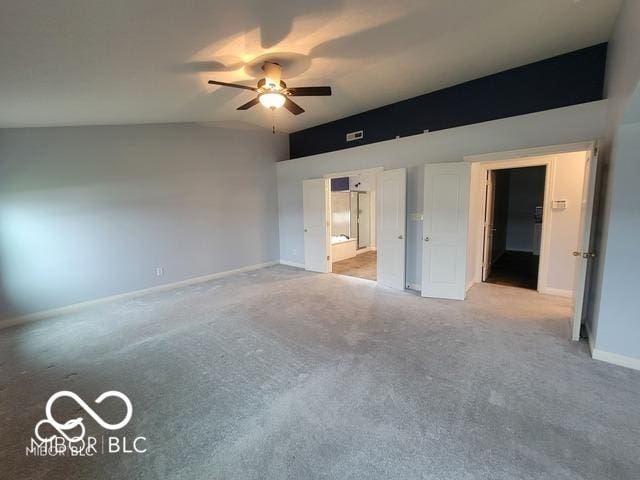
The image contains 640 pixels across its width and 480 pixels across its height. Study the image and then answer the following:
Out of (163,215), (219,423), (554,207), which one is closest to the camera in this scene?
(219,423)

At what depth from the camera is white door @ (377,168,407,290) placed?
463 cm

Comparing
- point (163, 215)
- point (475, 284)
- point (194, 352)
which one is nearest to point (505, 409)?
point (194, 352)

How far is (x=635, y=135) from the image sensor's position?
2.30 m

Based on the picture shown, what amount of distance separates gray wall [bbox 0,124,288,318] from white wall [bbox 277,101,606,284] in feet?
2.39

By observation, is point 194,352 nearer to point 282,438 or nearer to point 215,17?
point 282,438

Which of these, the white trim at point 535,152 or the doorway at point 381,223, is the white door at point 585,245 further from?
the doorway at point 381,223

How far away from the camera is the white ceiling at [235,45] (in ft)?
6.24

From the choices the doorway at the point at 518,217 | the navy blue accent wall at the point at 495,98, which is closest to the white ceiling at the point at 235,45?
the navy blue accent wall at the point at 495,98

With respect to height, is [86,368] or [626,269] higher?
[626,269]

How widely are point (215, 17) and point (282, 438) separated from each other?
10.1ft

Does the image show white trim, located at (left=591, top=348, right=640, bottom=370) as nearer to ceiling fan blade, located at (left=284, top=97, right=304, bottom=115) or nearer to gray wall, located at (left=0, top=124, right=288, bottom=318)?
ceiling fan blade, located at (left=284, top=97, right=304, bottom=115)

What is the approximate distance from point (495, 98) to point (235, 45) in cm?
371

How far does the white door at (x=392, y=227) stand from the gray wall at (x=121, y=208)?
9.59 ft

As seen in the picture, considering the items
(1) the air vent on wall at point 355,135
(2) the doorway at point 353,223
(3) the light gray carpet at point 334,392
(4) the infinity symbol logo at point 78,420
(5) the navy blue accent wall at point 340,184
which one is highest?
(1) the air vent on wall at point 355,135
